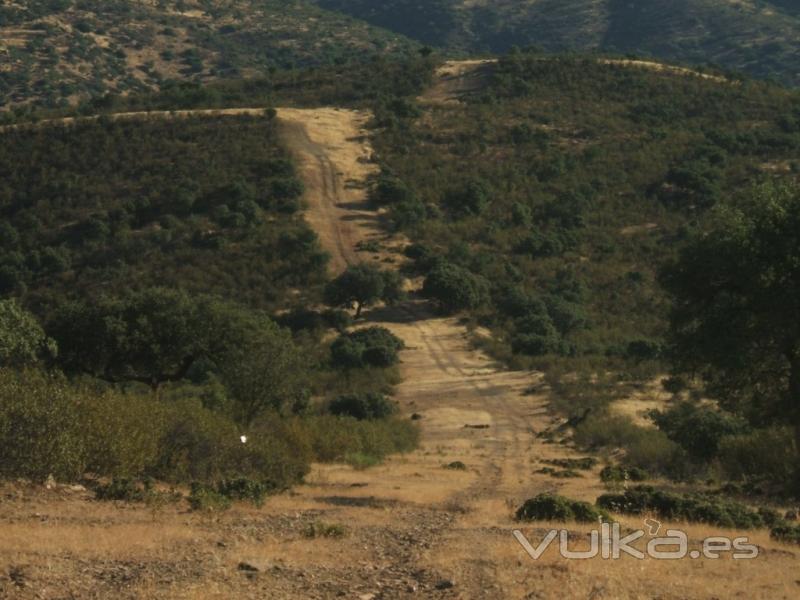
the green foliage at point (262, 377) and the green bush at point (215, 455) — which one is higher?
the green bush at point (215, 455)

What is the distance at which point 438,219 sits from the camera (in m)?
63.3

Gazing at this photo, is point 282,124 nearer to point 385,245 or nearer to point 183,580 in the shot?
point 385,245

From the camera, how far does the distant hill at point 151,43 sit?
119m

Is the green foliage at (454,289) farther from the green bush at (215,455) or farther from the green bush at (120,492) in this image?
the green bush at (120,492)

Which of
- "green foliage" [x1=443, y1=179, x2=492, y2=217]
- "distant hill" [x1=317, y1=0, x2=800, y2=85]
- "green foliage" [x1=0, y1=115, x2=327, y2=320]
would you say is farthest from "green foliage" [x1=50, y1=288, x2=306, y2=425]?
"distant hill" [x1=317, y1=0, x2=800, y2=85]

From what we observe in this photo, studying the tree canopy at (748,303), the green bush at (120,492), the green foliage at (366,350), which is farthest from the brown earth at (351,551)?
the green foliage at (366,350)

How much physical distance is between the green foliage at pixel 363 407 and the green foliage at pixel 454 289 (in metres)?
17.5

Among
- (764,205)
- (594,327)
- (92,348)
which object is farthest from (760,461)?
(594,327)

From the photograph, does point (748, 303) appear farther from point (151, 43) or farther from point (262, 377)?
point (151, 43)

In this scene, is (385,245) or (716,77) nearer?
(385,245)

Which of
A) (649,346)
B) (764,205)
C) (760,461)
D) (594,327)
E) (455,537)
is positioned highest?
(764,205)

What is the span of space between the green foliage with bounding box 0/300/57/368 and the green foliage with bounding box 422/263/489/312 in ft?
92.0

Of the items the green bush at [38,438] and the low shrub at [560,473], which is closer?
the green bush at [38,438]

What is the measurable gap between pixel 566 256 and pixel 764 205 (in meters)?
42.2
